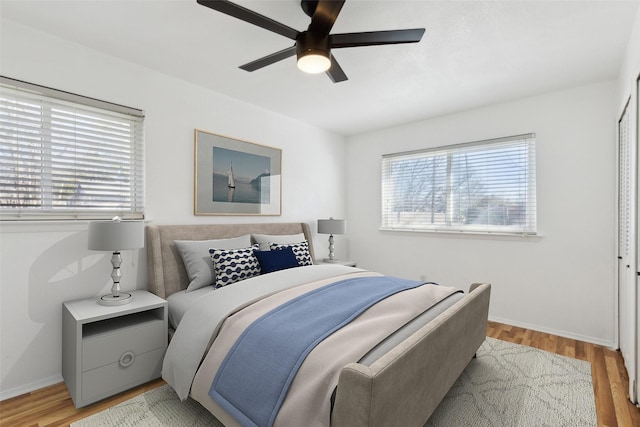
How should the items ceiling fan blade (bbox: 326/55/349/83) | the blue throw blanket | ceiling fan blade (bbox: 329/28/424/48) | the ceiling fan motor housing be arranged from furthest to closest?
ceiling fan blade (bbox: 326/55/349/83) < the ceiling fan motor housing < ceiling fan blade (bbox: 329/28/424/48) < the blue throw blanket

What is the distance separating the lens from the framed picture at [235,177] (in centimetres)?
321

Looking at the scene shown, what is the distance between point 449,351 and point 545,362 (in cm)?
144

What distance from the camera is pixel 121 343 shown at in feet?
6.99

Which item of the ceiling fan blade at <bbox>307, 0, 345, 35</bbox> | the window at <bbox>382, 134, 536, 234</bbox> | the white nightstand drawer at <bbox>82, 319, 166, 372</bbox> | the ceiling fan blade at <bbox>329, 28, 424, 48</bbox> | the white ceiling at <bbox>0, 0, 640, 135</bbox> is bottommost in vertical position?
the white nightstand drawer at <bbox>82, 319, 166, 372</bbox>

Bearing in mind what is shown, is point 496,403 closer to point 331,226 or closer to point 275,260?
point 275,260

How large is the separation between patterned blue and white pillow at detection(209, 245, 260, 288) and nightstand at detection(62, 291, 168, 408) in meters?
0.48

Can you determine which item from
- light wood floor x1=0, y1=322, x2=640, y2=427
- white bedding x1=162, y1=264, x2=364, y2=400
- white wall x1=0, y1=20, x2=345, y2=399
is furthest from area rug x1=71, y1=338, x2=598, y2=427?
white wall x1=0, y1=20, x2=345, y2=399

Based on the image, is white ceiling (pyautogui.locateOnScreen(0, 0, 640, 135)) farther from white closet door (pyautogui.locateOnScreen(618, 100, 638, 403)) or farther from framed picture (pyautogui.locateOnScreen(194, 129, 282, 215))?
white closet door (pyautogui.locateOnScreen(618, 100, 638, 403))

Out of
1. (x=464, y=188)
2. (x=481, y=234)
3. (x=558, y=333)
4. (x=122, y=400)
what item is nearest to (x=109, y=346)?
(x=122, y=400)

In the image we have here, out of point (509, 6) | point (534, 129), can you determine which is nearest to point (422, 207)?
point (534, 129)

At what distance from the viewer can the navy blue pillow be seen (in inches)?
113

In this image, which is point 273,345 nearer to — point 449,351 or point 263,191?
point 449,351

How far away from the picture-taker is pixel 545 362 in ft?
8.63

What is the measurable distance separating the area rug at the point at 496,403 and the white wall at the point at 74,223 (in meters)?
0.78
